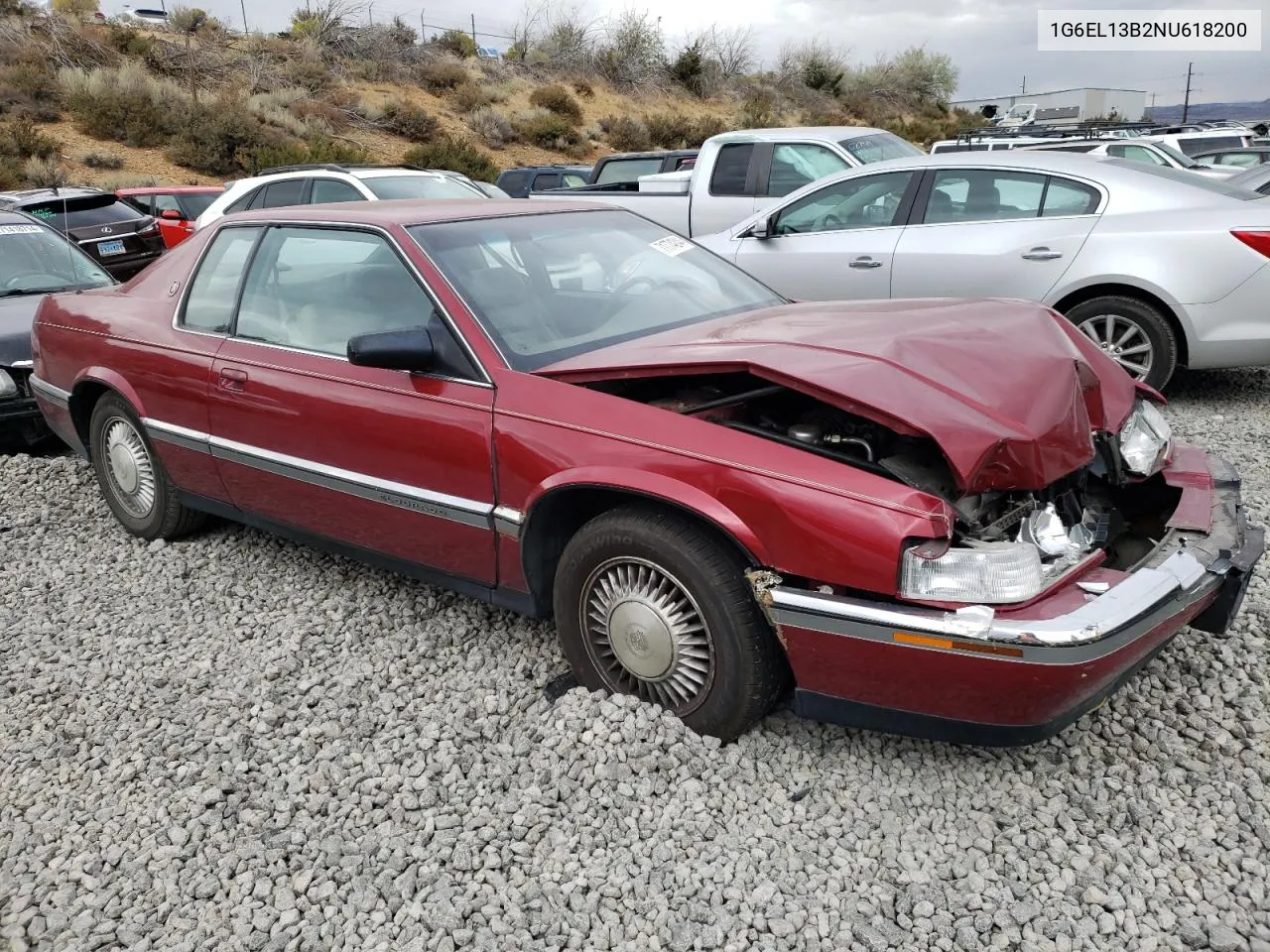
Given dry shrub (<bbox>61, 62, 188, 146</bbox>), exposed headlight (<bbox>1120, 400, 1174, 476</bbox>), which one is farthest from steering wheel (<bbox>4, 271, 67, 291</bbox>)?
dry shrub (<bbox>61, 62, 188, 146</bbox>)

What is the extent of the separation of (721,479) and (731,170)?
7.45 meters

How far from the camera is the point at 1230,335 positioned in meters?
6.00

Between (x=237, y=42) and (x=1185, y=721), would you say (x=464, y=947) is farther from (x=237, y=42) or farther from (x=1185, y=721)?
(x=237, y=42)

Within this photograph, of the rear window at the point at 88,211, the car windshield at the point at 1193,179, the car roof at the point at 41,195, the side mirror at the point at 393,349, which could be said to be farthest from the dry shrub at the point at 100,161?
the side mirror at the point at 393,349

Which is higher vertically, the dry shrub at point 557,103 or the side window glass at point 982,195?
the dry shrub at point 557,103

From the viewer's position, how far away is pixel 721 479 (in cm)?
276

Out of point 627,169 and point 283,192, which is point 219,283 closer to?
point 283,192

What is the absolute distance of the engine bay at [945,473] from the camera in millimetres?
2789

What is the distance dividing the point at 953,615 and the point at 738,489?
62 centimetres

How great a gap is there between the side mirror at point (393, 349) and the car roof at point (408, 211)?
60 centimetres

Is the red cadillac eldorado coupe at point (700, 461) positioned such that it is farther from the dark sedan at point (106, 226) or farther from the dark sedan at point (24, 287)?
the dark sedan at point (106, 226)

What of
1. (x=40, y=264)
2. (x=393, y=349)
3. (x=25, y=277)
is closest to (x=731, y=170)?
(x=40, y=264)

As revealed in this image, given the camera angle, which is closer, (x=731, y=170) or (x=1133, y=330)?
(x=1133, y=330)

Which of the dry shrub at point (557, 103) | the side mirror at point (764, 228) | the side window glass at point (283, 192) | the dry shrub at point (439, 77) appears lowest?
the side mirror at point (764, 228)
